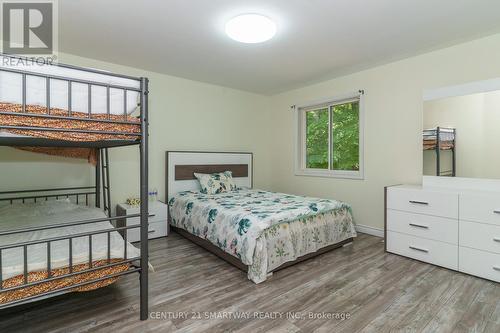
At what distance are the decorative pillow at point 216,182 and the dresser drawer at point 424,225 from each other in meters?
2.19

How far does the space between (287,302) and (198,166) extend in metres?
2.61

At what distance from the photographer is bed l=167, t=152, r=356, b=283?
2350 millimetres

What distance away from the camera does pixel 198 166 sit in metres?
4.12

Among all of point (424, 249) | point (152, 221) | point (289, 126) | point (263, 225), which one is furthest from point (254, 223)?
point (289, 126)

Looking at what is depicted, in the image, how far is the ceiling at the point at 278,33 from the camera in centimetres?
214

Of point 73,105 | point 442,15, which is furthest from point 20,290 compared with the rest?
point 442,15

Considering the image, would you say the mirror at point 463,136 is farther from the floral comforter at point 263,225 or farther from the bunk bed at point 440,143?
the floral comforter at point 263,225

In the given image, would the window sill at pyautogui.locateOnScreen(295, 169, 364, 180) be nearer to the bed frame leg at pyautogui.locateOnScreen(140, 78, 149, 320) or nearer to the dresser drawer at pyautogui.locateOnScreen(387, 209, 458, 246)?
the dresser drawer at pyautogui.locateOnScreen(387, 209, 458, 246)

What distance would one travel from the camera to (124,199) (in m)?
3.60

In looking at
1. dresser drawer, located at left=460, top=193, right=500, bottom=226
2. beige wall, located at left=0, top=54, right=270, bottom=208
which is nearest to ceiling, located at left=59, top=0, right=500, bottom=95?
beige wall, located at left=0, top=54, right=270, bottom=208

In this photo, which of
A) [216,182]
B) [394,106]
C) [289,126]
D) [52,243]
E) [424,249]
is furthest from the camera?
[289,126]

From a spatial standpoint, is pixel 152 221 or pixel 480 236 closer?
pixel 480 236

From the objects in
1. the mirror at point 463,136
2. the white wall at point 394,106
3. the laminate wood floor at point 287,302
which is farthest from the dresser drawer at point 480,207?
the white wall at point 394,106

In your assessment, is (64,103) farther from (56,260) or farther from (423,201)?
(423,201)
